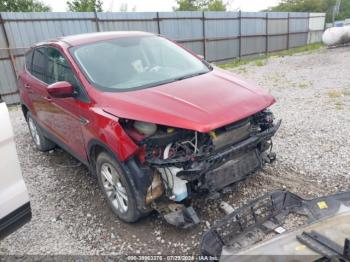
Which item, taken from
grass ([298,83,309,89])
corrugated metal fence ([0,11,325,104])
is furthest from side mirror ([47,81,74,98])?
corrugated metal fence ([0,11,325,104])

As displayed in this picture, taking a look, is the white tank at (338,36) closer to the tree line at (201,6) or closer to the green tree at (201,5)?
the tree line at (201,6)

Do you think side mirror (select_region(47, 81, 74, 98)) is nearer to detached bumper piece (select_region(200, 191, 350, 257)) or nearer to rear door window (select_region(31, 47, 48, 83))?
rear door window (select_region(31, 47, 48, 83))

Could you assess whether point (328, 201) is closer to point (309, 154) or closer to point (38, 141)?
point (309, 154)

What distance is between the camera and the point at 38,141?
517cm

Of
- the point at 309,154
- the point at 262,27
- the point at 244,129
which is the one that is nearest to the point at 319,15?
the point at 262,27

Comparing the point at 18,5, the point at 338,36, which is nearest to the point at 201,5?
the point at 18,5

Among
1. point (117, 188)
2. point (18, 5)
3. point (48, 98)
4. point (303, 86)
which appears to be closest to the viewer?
point (117, 188)

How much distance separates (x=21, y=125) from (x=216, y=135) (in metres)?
5.57

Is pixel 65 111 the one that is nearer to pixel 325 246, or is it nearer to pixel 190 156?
pixel 190 156

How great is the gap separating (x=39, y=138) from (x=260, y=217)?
3.82 meters

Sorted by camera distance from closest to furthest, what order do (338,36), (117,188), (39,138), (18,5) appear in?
1. (117,188)
2. (39,138)
3. (338,36)
4. (18,5)

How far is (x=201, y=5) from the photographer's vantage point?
129 ft

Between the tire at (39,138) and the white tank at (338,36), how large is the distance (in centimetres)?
1583

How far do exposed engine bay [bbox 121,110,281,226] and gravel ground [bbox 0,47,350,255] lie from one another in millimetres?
407
